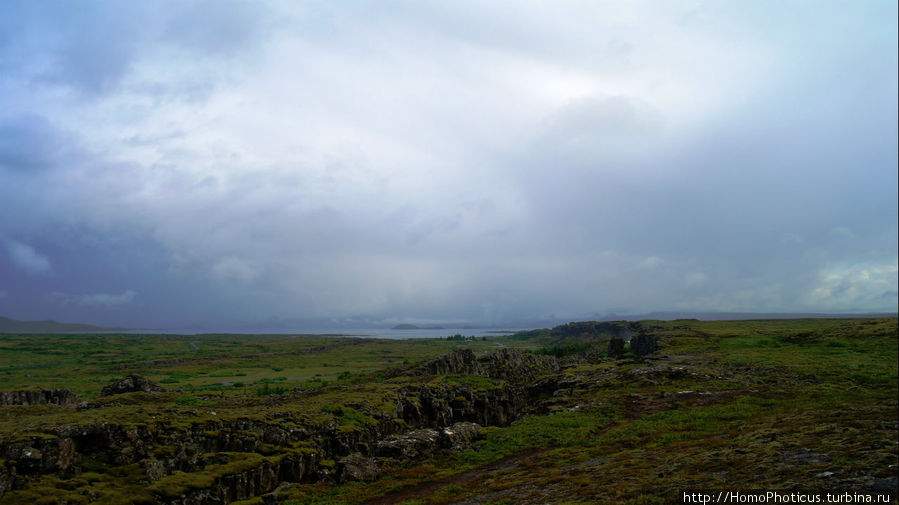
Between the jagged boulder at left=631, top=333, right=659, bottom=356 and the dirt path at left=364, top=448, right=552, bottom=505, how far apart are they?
72.9 meters

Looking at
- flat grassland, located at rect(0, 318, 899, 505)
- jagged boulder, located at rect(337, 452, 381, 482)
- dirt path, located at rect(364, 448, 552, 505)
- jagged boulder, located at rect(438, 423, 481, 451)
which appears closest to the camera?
flat grassland, located at rect(0, 318, 899, 505)

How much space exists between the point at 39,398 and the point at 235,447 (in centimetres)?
3639

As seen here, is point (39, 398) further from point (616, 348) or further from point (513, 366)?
point (616, 348)

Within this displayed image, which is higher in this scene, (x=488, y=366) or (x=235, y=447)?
(x=235, y=447)

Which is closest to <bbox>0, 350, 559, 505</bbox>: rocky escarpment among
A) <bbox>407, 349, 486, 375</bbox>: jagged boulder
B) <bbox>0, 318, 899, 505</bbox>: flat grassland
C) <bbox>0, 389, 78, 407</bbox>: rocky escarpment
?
<bbox>0, 318, 899, 505</bbox>: flat grassland

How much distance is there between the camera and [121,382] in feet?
167

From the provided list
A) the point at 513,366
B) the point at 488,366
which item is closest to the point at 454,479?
the point at 488,366

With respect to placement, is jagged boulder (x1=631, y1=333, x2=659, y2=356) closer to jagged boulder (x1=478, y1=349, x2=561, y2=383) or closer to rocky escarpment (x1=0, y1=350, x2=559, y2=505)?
jagged boulder (x1=478, y1=349, x2=561, y2=383)

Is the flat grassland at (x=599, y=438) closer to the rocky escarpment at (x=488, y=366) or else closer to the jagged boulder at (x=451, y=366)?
the jagged boulder at (x=451, y=366)

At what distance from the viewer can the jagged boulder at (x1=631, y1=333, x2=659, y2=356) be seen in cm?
9525

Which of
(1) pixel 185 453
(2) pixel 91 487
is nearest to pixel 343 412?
(1) pixel 185 453

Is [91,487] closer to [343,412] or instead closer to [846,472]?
[343,412]

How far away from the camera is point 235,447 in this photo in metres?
30.1

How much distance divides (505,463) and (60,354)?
209926 millimetres
